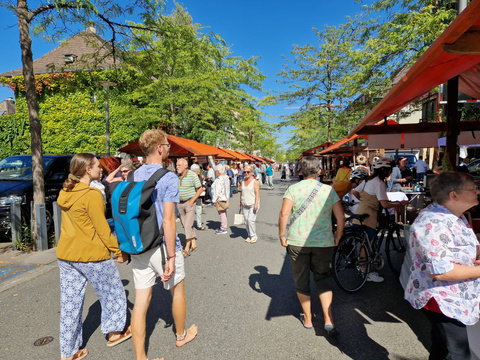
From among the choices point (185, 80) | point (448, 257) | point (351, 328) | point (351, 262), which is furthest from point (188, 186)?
point (185, 80)

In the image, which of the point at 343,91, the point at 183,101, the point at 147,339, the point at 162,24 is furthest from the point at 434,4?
the point at 147,339

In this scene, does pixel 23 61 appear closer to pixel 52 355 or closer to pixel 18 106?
pixel 52 355

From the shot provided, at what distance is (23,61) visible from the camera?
239 inches

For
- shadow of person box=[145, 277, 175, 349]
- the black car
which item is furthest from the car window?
the black car

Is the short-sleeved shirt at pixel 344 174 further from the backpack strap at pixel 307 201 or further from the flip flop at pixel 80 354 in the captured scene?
the flip flop at pixel 80 354

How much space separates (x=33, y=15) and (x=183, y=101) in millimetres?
9867

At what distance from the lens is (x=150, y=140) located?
8.13 feet

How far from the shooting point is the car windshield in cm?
768

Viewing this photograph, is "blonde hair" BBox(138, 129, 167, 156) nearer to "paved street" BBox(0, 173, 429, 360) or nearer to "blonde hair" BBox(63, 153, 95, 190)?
"blonde hair" BBox(63, 153, 95, 190)

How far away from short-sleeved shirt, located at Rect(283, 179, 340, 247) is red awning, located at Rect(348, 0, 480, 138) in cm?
122

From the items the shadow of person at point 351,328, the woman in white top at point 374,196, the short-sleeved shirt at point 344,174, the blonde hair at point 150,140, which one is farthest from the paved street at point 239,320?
the short-sleeved shirt at point 344,174

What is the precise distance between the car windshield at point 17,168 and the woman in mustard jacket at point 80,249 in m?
6.28

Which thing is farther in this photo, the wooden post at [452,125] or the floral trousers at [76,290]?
the wooden post at [452,125]

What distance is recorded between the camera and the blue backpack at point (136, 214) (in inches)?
88.7
